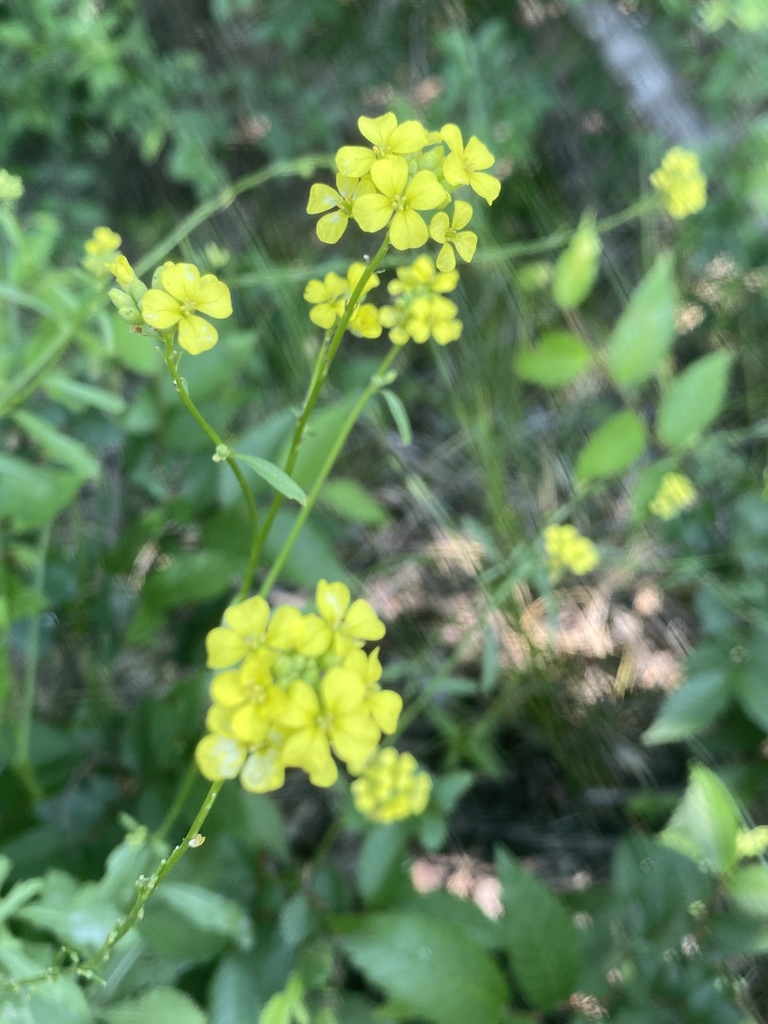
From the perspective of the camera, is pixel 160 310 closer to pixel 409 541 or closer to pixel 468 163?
pixel 468 163

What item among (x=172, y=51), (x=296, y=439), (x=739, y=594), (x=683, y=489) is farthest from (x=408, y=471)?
(x=172, y=51)

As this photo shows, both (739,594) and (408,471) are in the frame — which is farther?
(408,471)

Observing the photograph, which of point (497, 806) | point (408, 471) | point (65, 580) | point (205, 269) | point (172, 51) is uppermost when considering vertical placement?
point (172, 51)

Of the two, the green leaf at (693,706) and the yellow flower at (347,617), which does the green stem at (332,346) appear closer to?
the yellow flower at (347,617)

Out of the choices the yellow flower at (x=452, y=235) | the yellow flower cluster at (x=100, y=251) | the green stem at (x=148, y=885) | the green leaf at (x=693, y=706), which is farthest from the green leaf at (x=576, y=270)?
the green stem at (x=148, y=885)

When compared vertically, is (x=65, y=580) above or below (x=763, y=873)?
above

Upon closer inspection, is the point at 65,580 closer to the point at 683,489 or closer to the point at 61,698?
the point at 61,698

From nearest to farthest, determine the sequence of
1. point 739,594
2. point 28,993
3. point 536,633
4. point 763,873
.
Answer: point 28,993
point 763,873
point 739,594
point 536,633
